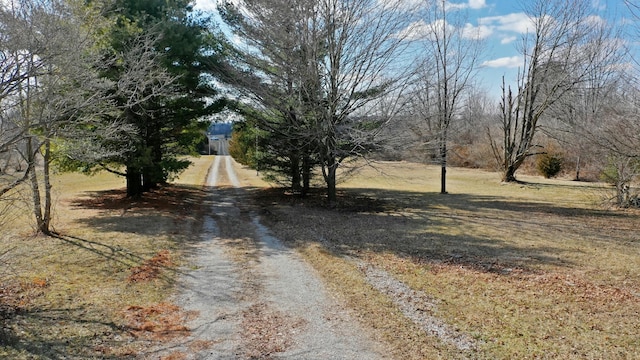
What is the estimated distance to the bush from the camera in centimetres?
3353

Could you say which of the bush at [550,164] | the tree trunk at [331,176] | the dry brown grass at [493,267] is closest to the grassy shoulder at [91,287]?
the dry brown grass at [493,267]

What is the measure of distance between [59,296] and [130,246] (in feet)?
11.1

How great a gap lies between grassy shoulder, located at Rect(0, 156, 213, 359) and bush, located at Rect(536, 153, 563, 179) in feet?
100

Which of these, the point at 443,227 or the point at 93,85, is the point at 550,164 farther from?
the point at 93,85

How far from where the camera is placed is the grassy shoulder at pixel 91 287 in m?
5.09

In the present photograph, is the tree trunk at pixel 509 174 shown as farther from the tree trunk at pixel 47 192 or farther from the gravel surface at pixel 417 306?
the tree trunk at pixel 47 192

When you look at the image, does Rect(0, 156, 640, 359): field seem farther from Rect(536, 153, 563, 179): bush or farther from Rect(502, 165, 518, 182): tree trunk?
Rect(536, 153, 563, 179): bush

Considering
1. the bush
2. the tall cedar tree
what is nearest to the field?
the tall cedar tree

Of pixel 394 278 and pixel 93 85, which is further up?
Answer: pixel 93 85

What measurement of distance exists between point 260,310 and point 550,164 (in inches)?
1333

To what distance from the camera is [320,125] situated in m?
14.8

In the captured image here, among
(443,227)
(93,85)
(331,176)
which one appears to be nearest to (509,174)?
(331,176)

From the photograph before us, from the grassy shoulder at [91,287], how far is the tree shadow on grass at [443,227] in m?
3.73

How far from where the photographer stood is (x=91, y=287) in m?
7.13
